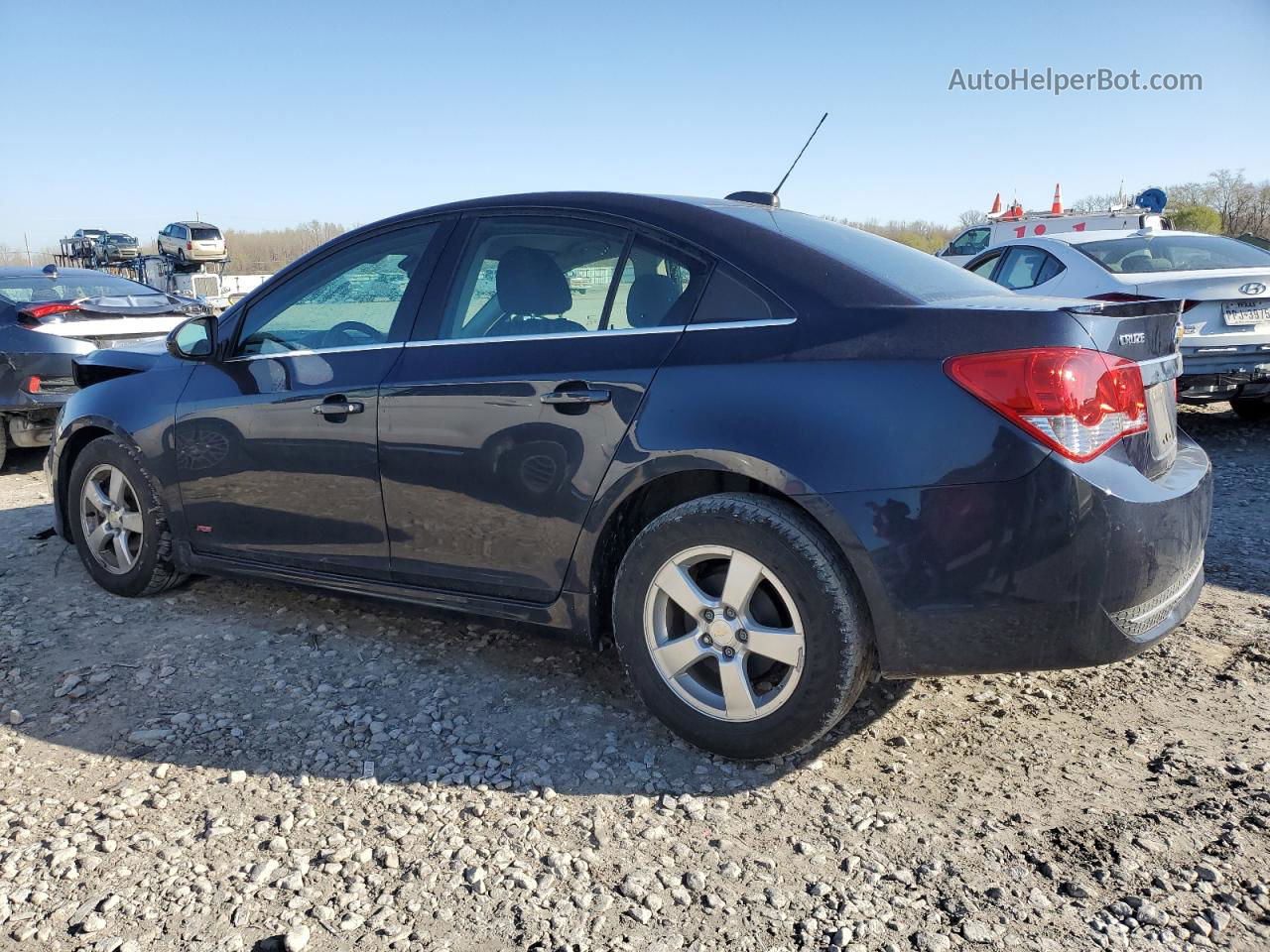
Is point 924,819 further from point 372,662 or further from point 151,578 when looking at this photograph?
point 151,578

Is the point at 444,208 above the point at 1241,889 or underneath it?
above

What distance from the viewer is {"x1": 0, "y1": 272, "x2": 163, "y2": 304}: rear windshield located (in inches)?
288

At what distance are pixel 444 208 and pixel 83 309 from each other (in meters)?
5.09

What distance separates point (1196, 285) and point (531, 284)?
5.40 m

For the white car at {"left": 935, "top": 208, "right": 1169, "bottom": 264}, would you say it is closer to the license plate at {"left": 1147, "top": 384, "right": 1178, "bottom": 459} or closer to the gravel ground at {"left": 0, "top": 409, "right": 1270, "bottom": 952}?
the license plate at {"left": 1147, "top": 384, "right": 1178, "bottom": 459}

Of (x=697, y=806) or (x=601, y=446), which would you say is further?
(x=601, y=446)

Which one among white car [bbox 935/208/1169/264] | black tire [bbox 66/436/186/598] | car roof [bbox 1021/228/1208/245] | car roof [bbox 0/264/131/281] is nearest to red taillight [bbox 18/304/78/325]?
car roof [bbox 0/264/131/281]

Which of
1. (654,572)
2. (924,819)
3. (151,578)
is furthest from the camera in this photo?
(151,578)

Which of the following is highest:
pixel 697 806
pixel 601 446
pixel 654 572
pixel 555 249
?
pixel 555 249

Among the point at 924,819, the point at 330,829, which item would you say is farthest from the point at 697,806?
the point at 330,829

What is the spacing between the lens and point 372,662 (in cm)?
366

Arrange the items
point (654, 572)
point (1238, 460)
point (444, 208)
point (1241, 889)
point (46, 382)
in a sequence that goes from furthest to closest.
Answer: point (46, 382) < point (1238, 460) < point (444, 208) < point (654, 572) < point (1241, 889)

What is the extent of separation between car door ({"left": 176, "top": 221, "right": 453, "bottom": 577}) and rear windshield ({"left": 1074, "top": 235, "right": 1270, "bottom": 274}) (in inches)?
229

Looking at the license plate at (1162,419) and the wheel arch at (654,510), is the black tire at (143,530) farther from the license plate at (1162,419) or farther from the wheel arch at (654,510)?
the license plate at (1162,419)
